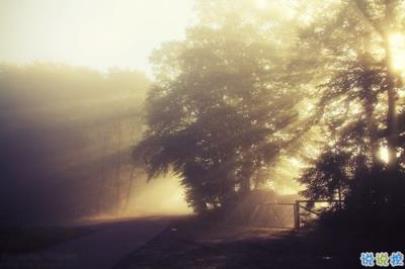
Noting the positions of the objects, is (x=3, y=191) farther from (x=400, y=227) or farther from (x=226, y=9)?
(x=400, y=227)

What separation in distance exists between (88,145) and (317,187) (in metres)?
26.5

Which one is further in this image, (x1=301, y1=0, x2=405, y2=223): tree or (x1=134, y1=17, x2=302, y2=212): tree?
(x1=134, y1=17, x2=302, y2=212): tree

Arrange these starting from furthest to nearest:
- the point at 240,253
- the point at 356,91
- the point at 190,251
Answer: the point at 356,91 < the point at 190,251 < the point at 240,253

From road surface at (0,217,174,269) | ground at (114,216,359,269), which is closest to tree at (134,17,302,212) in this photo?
ground at (114,216,359,269)

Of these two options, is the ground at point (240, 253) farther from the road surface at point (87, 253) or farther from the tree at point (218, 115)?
the tree at point (218, 115)

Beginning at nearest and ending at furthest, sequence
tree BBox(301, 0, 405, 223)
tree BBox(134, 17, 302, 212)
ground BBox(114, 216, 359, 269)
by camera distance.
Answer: ground BBox(114, 216, 359, 269) → tree BBox(301, 0, 405, 223) → tree BBox(134, 17, 302, 212)

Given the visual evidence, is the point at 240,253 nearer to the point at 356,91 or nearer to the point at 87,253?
the point at 87,253

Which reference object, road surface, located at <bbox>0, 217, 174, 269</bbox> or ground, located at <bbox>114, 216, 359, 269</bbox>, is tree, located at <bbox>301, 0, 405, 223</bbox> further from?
road surface, located at <bbox>0, 217, 174, 269</bbox>

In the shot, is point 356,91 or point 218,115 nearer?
point 356,91

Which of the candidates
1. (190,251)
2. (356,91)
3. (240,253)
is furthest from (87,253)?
(356,91)

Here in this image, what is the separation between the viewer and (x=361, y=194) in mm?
13781

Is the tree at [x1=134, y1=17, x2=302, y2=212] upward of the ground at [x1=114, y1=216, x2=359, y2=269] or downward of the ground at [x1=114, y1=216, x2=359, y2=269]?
upward

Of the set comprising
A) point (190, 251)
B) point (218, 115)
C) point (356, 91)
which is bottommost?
point (190, 251)

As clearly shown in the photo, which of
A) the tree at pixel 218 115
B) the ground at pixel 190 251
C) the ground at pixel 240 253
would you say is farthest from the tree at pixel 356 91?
the tree at pixel 218 115
